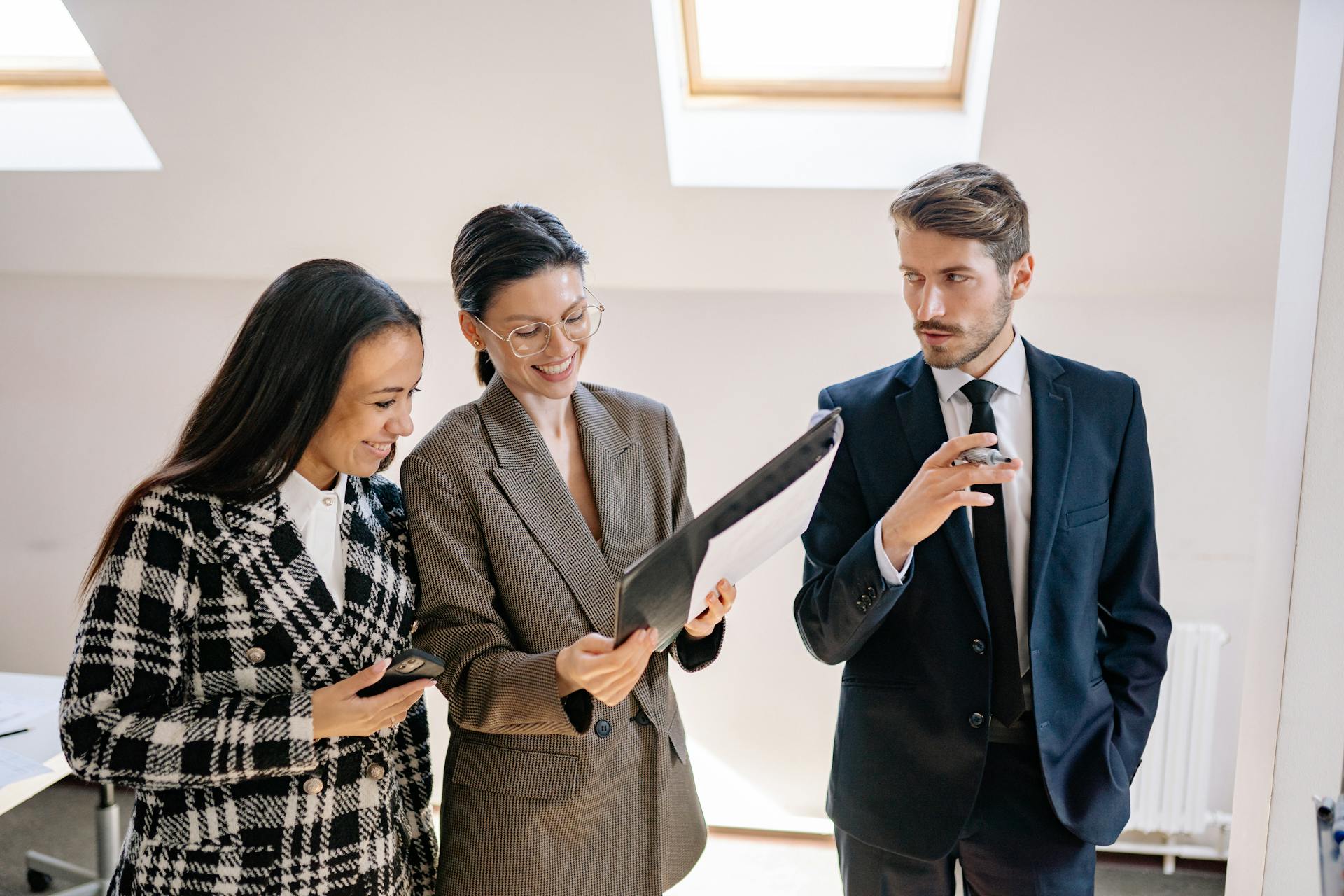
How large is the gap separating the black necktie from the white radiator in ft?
6.02

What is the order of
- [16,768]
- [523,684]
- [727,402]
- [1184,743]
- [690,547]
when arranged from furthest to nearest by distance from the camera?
1. [727,402]
2. [1184,743]
3. [16,768]
4. [523,684]
5. [690,547]

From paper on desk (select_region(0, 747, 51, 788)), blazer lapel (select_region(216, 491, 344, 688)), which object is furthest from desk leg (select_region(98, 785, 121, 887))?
blazer lapel (select_region(216, 491, 344, 688))

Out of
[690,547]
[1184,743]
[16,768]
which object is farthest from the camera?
[1184,743]

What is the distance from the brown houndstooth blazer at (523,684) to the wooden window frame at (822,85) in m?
1.73

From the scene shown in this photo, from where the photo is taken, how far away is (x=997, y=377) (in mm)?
1688

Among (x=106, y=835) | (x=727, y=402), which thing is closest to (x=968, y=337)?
(x=727, y=402)

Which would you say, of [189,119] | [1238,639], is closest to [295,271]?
[189,119]

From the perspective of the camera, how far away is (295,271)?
4.85 ft

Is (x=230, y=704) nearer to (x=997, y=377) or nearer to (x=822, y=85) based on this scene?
(x=997, y=377)

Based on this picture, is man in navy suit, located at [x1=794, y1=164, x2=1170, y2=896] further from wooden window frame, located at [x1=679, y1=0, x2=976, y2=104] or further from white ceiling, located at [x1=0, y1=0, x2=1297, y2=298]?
wooden window frame, located at [x1=679, y1=0, x2=976, y2=104]

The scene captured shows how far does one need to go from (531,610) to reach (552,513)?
0.15 m

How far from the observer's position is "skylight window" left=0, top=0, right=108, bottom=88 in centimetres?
327

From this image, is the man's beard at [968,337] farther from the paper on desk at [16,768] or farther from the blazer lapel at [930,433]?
the paper on desk at [16,768]

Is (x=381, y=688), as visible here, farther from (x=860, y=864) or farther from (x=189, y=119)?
(x=189, y=119)
